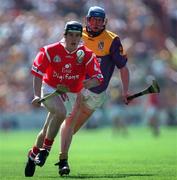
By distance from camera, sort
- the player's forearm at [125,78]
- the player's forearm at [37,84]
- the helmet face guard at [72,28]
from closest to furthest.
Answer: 1. the helmet face guard at [72,28]
2. the player's forearm at [37,84]
3. the player's forearm at [125,78]

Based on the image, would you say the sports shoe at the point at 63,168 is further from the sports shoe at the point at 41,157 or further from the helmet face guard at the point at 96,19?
the helmet face guard at the point at 96,19

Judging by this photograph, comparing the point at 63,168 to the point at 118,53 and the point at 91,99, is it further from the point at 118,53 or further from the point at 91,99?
the point at 118,53

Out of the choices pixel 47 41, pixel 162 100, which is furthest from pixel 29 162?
pixel 162 100

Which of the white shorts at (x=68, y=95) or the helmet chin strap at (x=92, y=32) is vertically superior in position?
the helmet chin strap at (x=92, y=32)

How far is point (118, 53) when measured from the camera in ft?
44.9

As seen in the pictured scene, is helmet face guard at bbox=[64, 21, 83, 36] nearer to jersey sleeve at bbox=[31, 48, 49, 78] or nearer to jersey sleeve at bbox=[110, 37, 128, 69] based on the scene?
jersey sleeve at bbox=[31, 48, 49, 78]

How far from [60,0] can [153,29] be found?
474 cm

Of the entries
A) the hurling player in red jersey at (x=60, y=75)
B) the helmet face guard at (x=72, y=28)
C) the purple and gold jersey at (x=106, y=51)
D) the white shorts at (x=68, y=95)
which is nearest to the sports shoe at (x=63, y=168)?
the hurling player in red jersey at (x=60, y=75)

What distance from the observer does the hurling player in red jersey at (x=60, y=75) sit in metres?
12.4

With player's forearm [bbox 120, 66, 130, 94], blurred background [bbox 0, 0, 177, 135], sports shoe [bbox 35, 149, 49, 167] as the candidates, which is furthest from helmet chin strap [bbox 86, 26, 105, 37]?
blurred background [bbox 0, 0, 177, 135]

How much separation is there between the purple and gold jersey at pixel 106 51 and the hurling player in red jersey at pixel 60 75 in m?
1.01

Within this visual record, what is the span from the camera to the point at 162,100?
60844 mm

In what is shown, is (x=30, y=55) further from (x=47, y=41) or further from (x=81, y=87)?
(x=81, y=87)

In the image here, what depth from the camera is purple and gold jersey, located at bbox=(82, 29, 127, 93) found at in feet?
45.0
